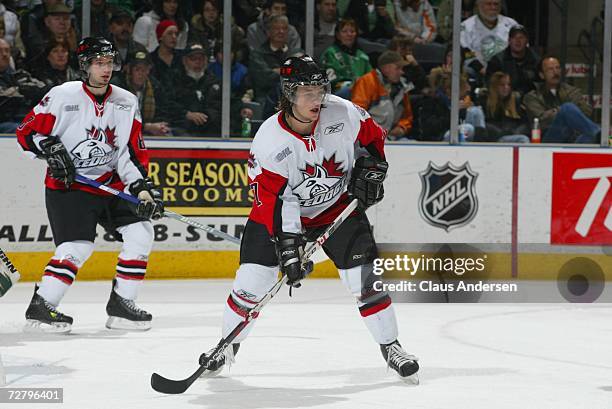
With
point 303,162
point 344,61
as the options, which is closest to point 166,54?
point 344,61

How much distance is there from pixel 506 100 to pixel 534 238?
898 millimetres

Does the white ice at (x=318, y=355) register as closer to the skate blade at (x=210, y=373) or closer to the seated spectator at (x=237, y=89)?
the skate blade at (x=210, y=373)

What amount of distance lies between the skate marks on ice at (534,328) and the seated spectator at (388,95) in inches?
60.9

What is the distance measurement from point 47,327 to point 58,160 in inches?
27.1

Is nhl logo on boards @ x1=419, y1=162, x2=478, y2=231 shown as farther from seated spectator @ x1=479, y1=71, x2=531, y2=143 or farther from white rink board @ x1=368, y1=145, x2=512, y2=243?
seated spectator @ x1=479, y1=71, x2=531, y2=143

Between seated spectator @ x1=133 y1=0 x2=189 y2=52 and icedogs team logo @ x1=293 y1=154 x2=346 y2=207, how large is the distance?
3.01 meters

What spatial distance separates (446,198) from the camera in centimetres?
665

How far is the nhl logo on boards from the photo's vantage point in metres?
6.64

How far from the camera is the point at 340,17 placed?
6922mm

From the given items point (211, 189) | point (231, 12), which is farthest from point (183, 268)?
point (231, 12)

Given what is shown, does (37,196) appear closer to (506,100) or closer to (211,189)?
(211,189)

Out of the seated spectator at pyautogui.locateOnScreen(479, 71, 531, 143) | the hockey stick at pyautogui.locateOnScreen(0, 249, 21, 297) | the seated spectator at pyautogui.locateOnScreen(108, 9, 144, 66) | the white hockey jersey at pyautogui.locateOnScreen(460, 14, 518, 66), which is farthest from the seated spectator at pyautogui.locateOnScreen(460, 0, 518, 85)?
the hockey stick at pyautogui.locateOnScreen(0, 249, 21, 297)

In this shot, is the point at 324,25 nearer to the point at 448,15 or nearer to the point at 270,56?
the point at 270,56

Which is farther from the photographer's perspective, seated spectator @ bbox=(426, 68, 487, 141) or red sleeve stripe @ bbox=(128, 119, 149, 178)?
seated spectator @ bbox=(426, 68, 487, 141)
